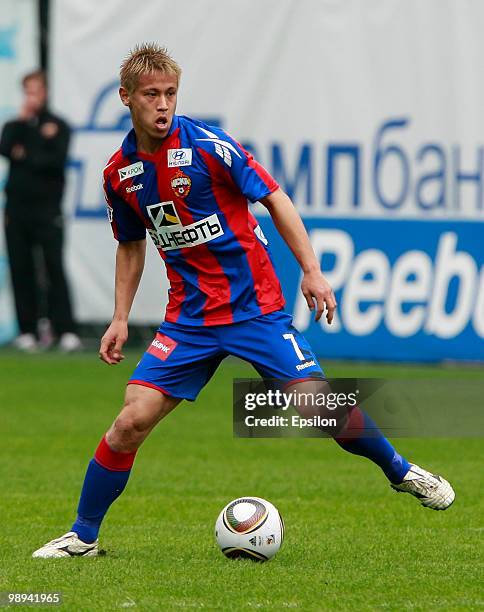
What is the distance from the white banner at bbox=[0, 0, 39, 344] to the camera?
14430 mm

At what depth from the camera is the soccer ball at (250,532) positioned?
232 inches

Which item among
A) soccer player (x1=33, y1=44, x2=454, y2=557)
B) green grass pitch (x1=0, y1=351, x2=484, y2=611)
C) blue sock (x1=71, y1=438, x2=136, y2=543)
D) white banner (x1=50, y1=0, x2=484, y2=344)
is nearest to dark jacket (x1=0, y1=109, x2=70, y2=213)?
white banner (x1=50, y1=0, x2=484, y2=344)

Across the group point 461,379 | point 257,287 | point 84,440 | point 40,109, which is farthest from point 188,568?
point 40,109

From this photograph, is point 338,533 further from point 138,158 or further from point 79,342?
point 79,342

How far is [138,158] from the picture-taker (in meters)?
5.94

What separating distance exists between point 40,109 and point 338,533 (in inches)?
321

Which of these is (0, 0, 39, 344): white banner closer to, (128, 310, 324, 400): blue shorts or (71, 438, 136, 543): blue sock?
(71, 438, 136, 543): blue sock

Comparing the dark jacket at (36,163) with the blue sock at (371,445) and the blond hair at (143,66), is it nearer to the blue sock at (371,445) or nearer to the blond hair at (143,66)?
the blond hair at (143,66)

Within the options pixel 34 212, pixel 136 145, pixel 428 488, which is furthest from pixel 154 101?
pixel 34 212

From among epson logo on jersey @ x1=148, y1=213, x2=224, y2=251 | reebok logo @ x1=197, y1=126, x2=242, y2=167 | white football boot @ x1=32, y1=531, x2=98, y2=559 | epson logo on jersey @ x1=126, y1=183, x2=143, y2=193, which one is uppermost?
reebok logo @ x1=197, y1=126, x2=242, y2=167

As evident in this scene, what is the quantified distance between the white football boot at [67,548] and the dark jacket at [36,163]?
8248 millimetres

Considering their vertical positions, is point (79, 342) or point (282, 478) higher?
point (282, 478)

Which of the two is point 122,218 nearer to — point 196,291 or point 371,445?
point 196,291

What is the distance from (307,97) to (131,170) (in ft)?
25.3
